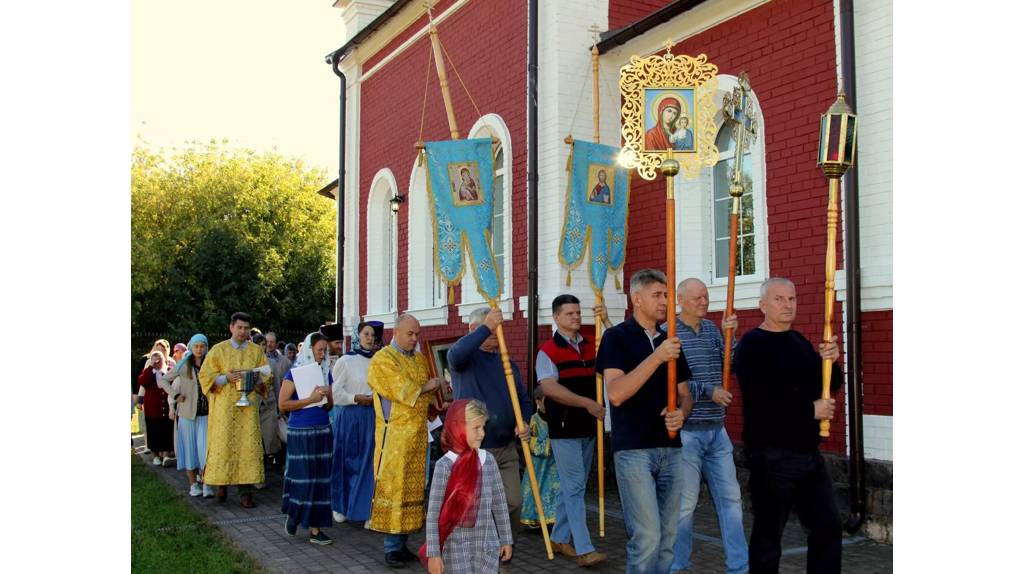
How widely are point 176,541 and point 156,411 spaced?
20.1 feet

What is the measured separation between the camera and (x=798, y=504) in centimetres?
513

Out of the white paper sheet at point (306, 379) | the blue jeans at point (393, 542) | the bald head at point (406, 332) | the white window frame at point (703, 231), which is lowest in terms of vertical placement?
the blue jeans at point (393, 542)

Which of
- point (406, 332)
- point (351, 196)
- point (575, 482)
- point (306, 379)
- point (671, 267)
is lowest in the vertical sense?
point (575, 482)

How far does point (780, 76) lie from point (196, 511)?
6.82 meters

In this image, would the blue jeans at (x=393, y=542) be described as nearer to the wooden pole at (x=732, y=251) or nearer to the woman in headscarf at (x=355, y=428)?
the woman in headscarf at (x=355, y=428)

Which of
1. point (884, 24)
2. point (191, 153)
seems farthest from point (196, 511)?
point (191, 153)

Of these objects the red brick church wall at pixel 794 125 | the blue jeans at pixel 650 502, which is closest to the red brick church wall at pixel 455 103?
the red brick church wall at pixel 794 125

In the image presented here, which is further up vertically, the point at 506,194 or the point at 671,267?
the point at 506,194

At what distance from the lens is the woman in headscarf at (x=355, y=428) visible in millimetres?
7945

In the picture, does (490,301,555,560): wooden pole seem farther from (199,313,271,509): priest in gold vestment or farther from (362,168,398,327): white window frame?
(362,168,398,327): white window frame

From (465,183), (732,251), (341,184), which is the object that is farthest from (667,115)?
(341,184)

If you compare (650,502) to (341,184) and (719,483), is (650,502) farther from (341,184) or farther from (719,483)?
(341,184)

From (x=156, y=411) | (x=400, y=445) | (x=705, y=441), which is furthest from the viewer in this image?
(x=156, y=411)

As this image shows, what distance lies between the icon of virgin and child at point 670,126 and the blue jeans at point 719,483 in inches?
71.5
